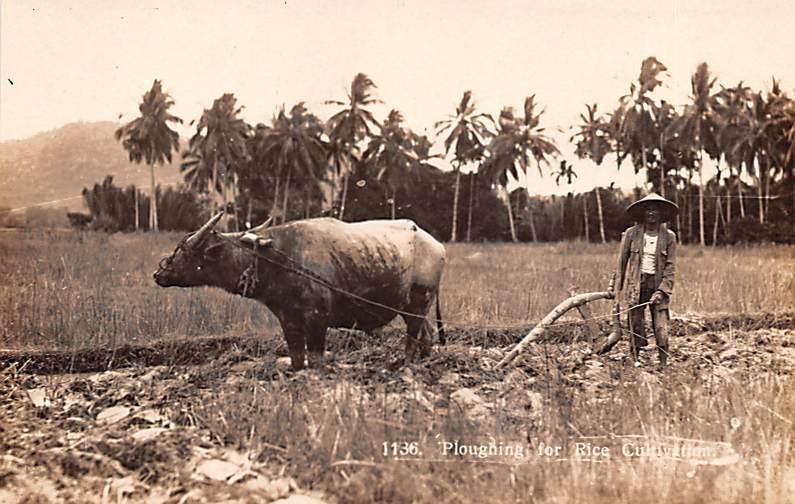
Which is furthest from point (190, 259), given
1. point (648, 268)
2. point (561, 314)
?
point (648, 268)

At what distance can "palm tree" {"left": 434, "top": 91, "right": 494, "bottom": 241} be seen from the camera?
5.00 meters

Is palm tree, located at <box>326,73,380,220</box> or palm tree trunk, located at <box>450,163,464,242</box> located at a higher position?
palm tree, located at <box>326,73,380,220</box>

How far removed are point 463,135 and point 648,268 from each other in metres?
1.76

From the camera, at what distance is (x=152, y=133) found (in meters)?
4.74

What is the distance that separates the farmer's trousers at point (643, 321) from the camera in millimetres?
4523

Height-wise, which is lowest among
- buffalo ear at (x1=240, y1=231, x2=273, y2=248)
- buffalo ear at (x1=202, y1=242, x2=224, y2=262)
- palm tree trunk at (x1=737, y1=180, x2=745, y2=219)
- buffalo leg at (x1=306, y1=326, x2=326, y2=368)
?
buffalo leg at (x1=306, y1=326, x2=326, y2=368)

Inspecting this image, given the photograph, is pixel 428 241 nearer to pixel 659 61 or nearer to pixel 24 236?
pixel 659 61

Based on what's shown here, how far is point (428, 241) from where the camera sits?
4840mm

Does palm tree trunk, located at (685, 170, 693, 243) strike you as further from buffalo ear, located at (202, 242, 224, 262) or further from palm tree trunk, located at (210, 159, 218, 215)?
palm tree trunk, located at (210, 159, 218, 215)

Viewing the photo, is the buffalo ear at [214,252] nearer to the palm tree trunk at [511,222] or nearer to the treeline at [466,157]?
the treeline at [466,157]

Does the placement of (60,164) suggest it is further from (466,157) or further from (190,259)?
(466,157)

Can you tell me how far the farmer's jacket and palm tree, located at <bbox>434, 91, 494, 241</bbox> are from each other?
1.38 m

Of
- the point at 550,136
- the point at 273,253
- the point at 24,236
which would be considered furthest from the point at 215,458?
the point at 550,136

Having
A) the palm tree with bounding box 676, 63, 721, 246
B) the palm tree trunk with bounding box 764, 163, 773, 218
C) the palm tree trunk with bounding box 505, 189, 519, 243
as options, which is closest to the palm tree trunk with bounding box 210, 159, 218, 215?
the palm tree trunk with bounding box 505, 189, 519, 243
